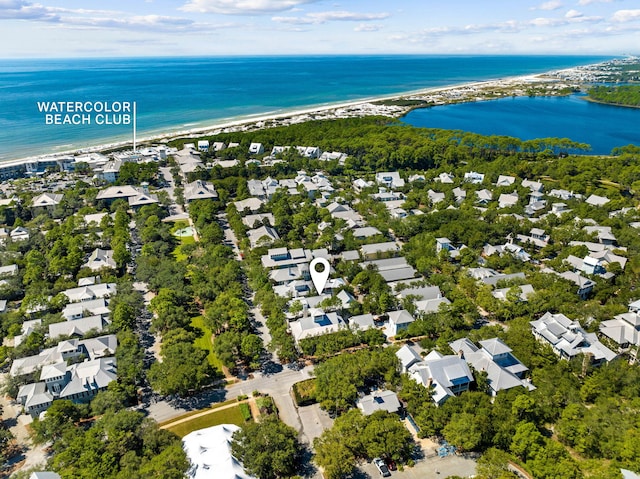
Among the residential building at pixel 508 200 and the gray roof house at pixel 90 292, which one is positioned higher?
the residential building at pixel 508 200

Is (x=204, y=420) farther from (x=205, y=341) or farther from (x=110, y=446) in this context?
(x=205, y=341)

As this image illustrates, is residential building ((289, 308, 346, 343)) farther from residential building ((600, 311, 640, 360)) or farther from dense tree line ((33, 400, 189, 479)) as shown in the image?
residential building ((600, 311, 640, 360))

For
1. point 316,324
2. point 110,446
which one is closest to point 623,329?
point 316,324

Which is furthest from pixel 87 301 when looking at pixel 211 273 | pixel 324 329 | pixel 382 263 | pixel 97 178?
pixel 97 178

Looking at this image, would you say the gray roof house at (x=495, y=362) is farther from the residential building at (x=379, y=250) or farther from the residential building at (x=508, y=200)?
the residential building at (x=508, y=200)

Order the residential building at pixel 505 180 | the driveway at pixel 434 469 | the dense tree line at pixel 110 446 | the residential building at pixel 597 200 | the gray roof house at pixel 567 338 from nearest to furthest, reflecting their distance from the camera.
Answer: the dense tree line at pixel 110 446, the driveway at pixel 434 469, the gray roof house at pixel 567 338, the residential building at pixel 597 200, the residential building at pixel 505 180

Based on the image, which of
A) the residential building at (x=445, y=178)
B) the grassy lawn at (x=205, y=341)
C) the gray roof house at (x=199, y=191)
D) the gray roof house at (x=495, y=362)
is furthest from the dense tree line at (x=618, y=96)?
the grassy lawn at (x=205, y=341)
